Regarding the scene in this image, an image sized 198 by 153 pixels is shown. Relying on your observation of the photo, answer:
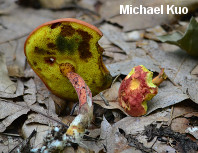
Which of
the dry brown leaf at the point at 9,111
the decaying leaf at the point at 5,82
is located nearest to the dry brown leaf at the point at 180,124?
the dry brown leaf at the point at 9,111

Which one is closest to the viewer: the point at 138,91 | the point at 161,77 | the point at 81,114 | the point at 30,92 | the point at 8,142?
the point at 81,114

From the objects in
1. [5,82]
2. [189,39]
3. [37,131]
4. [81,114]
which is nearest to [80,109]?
[81,114]

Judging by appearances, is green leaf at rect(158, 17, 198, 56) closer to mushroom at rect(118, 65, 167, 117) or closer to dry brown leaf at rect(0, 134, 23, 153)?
mushroom at rect(118, 65, 167, 117)

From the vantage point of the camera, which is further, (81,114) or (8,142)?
(8,142)

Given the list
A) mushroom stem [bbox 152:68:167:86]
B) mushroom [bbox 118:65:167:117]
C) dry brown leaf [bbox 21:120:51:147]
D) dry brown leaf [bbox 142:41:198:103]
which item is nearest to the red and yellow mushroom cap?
mushroom [bbox 118:65:167:117]

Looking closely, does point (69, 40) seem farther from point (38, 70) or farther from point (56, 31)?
point (38, 70)

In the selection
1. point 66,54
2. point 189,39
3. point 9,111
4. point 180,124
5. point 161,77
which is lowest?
point 180,124

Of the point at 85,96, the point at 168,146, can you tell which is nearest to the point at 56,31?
the point at 85,96

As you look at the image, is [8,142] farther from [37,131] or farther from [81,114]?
[81,114]

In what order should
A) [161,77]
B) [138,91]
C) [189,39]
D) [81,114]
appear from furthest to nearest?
[189,39] < [161,77] < [138,91] < [81,114]
